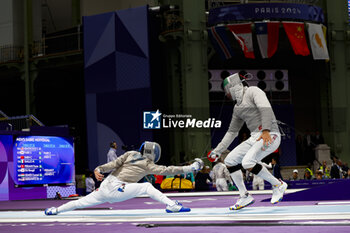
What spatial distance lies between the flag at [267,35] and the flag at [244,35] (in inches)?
13.1

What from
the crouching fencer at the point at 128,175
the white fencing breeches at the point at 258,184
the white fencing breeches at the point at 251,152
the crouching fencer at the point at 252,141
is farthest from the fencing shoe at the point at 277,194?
the white fencing breeches at the point at 258,184

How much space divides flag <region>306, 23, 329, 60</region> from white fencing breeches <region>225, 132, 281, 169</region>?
17.4m

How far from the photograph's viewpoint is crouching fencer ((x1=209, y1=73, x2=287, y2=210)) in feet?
25.5

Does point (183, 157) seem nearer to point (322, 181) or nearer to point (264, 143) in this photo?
point (322, 181)

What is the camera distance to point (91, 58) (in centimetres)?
2653

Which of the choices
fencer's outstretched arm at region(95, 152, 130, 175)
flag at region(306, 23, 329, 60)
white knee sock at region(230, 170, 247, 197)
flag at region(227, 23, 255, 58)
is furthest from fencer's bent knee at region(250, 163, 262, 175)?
flag at region(306, 23, 329, 60)

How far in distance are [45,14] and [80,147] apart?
25.6 feet

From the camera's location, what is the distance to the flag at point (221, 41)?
24.1 m

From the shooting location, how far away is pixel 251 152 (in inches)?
307

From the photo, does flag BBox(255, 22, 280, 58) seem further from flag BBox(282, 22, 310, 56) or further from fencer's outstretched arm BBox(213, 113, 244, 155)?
fencer's outstretched arm BBox(213, 113, 244, 155)

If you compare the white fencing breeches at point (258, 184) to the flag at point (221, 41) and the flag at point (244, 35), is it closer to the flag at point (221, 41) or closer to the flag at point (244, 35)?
the flag at point (244, 35)

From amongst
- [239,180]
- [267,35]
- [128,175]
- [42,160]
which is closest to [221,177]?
[42,160]

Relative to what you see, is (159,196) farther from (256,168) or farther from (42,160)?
(42,160)

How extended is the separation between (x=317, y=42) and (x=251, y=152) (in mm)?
17915
